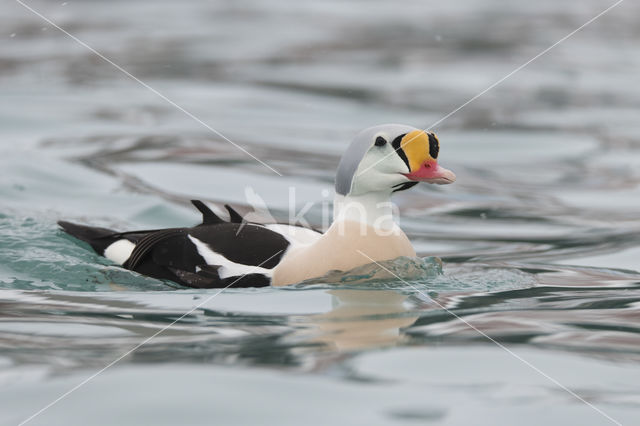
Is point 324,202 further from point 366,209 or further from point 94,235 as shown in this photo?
point 366,209

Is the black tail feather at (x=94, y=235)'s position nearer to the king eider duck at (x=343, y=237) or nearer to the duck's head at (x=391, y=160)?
the king eider duck at (x=343, y=237)

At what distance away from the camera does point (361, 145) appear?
477 cm

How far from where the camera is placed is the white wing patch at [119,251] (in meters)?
5.42

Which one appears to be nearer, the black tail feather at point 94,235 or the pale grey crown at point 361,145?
the pale grey crown at point 361,145

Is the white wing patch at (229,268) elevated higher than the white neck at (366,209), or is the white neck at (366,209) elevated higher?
the white neck at (366,209)

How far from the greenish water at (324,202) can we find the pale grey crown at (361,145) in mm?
497

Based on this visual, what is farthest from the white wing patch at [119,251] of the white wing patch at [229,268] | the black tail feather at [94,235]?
the white wing patch at [229,268]

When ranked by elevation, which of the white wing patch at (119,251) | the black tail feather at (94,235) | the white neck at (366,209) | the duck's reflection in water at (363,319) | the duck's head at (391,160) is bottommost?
the duck's reflection in water at (363,319)

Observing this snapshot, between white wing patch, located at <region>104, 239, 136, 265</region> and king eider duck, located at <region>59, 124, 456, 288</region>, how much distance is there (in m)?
0.37

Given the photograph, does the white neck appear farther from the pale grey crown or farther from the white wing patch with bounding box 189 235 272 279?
the white wing patch with bounding box 189 235 272 279

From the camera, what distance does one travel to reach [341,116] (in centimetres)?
1134

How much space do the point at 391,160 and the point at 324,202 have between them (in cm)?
317

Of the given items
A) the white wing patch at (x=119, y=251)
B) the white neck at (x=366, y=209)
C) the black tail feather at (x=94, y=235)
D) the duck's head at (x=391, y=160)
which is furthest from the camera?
the black tail feather at (x=94, y=235)

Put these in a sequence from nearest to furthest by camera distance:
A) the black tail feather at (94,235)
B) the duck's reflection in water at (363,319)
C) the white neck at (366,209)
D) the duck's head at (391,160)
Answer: the duck's reflection in water at (363,319)
the duck's head at (391,160)
the white neck at (366,209)
the black tail feather at (94,235)
